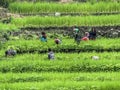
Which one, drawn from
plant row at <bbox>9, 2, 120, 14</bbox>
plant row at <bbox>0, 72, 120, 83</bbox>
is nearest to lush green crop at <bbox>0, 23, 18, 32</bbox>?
plant row at <bbox>9, 2, 120, 14</bbox>

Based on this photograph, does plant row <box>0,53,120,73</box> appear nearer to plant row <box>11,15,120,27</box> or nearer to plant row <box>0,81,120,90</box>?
plant row <box>0,81,120,90</box>

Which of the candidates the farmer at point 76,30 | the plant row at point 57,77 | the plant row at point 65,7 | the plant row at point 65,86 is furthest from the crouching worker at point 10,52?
the plant row at point 65,7

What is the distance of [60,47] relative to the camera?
2412cm

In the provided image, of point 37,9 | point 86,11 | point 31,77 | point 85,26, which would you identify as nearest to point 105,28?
point 85,26

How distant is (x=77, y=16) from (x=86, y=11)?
1.23 metres

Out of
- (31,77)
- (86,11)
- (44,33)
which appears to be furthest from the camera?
(86,11)

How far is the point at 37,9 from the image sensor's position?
96.1ft

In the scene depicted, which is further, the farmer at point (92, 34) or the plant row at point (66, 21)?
the plant row at point (66, 21)

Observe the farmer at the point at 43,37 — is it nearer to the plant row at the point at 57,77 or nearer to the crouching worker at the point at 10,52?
the crouching worker at the point at 10,52

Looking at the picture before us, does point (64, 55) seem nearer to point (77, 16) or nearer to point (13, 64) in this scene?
point (13, 64)

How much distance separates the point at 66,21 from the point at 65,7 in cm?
217

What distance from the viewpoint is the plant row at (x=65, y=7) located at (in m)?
28.9

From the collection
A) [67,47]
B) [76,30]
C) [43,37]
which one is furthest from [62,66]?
[76,30]

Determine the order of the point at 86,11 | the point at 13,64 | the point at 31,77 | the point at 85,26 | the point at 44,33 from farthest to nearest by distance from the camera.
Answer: the point at 86,11 < the point at 85,26 < the point at 44,33 < the point at 13,64 < the point at 31,77
